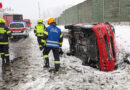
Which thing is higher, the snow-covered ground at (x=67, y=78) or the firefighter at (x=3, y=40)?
the firefighter at (x=3, y=40)

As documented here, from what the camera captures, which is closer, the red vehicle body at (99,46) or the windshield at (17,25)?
the red vehicle body at (99,46)

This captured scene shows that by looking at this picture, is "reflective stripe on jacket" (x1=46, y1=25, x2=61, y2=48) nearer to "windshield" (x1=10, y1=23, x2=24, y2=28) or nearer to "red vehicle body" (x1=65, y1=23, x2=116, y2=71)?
"red vehicle body" (x1=65, y1=23, x2=116, y2=71)

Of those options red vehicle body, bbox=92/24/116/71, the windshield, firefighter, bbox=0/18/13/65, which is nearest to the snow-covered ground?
red vehicle body, bbox=92/24/116/71

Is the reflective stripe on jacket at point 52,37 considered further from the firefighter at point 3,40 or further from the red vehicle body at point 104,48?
the firefighter at point 3,40

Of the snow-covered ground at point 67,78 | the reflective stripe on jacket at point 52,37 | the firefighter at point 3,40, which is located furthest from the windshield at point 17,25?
the reflective stripe on jacket at point 52,37

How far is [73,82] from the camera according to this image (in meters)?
A: 4.30

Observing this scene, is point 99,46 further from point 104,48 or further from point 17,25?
point 17,25

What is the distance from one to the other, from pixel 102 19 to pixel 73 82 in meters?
9.53

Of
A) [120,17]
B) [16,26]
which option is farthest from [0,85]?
[16,26]

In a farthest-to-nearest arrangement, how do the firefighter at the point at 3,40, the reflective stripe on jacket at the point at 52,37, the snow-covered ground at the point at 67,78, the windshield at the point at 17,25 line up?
the windshield at the point at 17,25
the firefighter at the point at 3,40
the reflective stripe on jacket at the point at 52,37
the snow-covered ground at the point at 67,78

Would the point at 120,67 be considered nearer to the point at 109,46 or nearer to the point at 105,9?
the point at 109,46

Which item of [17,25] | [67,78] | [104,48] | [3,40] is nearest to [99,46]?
[104,48]

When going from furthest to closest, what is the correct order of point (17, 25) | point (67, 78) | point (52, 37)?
point (17, 25)
point (52, 37)
point (67, 78)

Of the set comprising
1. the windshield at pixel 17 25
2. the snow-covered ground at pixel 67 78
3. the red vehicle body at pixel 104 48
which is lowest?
the snow-covered ground at pixel 67 78
